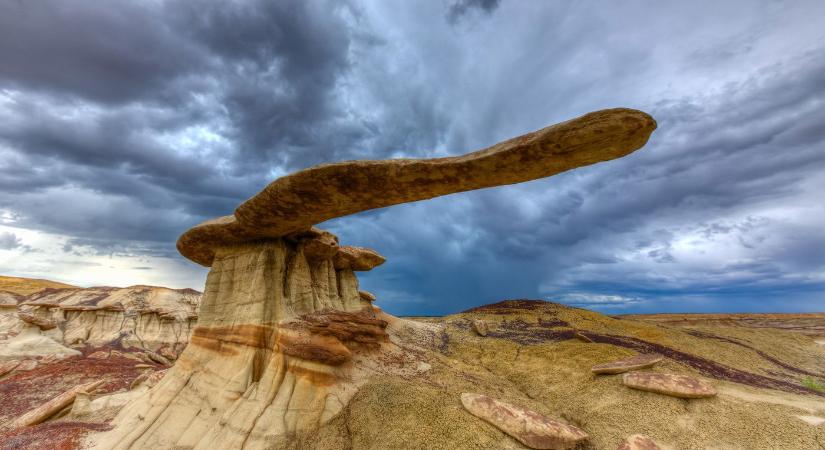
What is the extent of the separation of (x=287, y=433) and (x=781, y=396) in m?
10.3

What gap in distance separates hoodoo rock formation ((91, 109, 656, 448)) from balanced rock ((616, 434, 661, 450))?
15.6ft

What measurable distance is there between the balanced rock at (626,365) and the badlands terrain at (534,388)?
0.22 metres

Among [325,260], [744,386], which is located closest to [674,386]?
[744,386]

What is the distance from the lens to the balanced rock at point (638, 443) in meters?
5.47

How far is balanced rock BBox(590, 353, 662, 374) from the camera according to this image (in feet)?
25.5

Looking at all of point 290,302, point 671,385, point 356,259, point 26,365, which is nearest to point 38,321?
point 26,365

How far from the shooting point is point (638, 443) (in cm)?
557

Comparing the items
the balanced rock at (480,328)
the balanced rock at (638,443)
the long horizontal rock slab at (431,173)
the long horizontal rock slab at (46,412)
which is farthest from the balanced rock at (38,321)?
the balanced rock at (638,443)

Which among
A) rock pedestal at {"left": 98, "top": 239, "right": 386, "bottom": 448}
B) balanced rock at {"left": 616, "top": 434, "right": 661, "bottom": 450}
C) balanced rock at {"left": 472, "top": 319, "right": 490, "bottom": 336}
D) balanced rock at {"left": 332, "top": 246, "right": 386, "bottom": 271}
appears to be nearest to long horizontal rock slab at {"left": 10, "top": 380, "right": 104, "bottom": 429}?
rock pedestal at {"left": 98, "top": 239, "right": 386, "bottom": 448}

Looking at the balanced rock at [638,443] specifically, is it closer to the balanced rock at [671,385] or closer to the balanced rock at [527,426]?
the balanced rock at [527,426]

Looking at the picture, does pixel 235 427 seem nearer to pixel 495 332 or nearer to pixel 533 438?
pixel 533 438

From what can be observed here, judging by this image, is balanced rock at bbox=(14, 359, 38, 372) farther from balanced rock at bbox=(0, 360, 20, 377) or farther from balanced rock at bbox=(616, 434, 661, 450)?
balanced rock at bbox=(616, 434, 661, 450)

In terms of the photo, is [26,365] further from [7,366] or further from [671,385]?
[671,385]

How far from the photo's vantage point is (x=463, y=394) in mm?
7285
